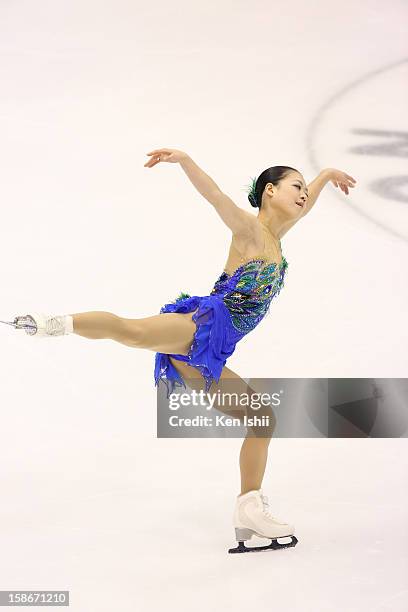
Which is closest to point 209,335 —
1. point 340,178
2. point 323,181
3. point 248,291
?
point 248,291

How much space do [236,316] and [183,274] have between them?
6.89ft

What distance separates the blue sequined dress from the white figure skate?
27.8 inches

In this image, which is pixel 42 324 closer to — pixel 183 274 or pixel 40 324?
pixel 40 324

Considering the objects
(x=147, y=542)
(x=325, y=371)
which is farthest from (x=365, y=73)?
(x=147, y=542)

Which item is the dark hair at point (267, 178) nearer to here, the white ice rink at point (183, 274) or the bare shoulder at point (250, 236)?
the bare shoulder at point (250, 236)

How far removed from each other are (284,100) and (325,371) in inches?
98.0

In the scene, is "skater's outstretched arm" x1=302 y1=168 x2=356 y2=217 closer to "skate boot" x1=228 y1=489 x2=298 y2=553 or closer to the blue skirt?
the blue skirt

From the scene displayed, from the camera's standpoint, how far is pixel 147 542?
381 cm

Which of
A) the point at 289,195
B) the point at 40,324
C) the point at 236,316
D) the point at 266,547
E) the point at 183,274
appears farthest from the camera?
the point at 183,274

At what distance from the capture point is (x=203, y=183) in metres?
3.65

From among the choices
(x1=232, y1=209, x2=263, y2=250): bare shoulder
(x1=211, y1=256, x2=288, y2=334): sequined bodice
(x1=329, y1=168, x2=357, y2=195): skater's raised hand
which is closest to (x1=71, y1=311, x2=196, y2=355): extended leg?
(x1=211, y1=256, x2=288, y2=334): sequined bodice

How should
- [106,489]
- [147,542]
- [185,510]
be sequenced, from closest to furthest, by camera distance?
[147,542] < [185,510] < [106,489]

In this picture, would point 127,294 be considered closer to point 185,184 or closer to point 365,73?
point 185,184

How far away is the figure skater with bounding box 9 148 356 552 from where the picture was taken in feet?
12.0
